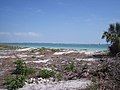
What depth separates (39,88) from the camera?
16.7 meters

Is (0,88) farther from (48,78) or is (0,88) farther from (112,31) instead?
(112,31)

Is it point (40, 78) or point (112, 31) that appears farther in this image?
point (112, 31)

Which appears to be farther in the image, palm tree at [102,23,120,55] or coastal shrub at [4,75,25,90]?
palm tree at [102,23,120,55]

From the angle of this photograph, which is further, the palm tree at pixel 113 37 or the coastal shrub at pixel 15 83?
the palm tree at pixel 113 37

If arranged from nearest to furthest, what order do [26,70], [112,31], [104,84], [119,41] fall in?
[104,84]
[26,70]
[119,41]
[112,31]

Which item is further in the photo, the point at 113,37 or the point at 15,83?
the point at 113,37

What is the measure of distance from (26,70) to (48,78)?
3.07 m

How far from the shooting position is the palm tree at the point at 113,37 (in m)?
41.5

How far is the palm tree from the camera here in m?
41.5

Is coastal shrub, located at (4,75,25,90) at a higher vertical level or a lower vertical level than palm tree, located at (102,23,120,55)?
lower

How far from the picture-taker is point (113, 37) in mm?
42500

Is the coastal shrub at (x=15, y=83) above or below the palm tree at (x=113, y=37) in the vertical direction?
below

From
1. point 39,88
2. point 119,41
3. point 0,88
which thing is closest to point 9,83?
point 0,88

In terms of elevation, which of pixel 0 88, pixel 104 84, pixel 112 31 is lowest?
pixel 0 88
